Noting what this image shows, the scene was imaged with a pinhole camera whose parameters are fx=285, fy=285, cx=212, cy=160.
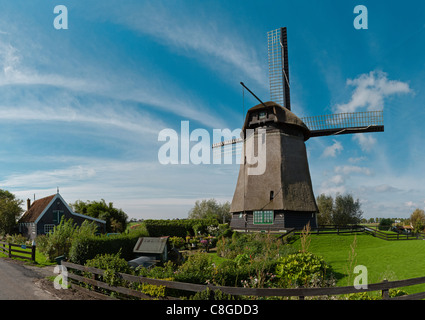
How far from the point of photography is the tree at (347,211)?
49.8 metres

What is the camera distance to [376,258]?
16375 millimetres

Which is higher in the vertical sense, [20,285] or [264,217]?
[264,217]

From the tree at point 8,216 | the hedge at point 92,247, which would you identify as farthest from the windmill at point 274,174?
the tree at point 8,216

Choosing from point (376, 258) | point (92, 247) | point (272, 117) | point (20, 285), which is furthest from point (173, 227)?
point (376, 258)

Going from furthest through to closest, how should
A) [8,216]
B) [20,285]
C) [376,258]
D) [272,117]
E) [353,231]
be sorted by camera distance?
[8,216]
[272,117]
[353,231]
[376,258]
[20,285]

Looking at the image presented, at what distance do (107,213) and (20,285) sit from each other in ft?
98.8

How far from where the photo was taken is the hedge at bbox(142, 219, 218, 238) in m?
32.6

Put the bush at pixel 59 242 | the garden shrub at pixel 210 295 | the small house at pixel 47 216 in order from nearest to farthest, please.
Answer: the garden shrub at pixel 210 295, the bush at pixel 59 242, the small house at pixel 47 216

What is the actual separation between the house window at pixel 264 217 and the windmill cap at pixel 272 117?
853cm

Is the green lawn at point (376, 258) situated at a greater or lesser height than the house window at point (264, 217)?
lesser

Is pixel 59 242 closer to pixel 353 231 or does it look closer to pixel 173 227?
pixel 173 227

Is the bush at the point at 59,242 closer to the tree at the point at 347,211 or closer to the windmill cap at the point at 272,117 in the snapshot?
the windmill cap at the point at 272,117
